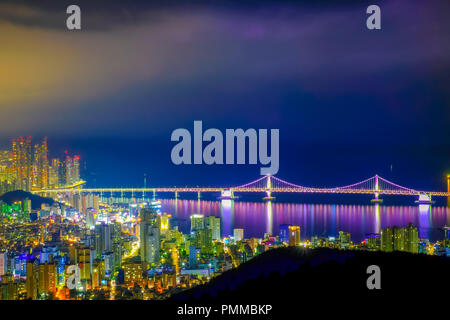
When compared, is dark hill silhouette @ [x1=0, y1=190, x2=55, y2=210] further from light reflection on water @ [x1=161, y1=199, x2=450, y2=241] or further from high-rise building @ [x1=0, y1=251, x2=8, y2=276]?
high-rise building @ [x1=0, y1=251, x2=8, y2=276]

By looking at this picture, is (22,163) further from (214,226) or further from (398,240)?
(398,240)

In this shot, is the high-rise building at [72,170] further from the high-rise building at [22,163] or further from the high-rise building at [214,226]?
the high-rise building at [214,226]

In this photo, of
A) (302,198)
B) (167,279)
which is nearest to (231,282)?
(167,279)

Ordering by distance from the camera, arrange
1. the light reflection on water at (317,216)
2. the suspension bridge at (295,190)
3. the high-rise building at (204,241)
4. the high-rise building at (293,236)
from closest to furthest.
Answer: the high-rise building at (204,241), the high-rise building at (293,236), the light reflection on water at (317,216), the suspension bridge at (295,190)

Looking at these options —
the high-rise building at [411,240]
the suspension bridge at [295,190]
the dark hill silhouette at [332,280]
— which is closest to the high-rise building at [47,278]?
the dark hill silhouette at [332,280]

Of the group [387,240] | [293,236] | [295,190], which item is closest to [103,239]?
[293,236]

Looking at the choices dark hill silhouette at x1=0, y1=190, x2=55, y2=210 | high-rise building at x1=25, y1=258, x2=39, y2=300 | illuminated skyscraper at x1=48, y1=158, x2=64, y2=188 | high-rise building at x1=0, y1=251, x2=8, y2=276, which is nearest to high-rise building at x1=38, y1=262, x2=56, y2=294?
high-rise building at x1=25, y1=258, x2=39, y2=300
